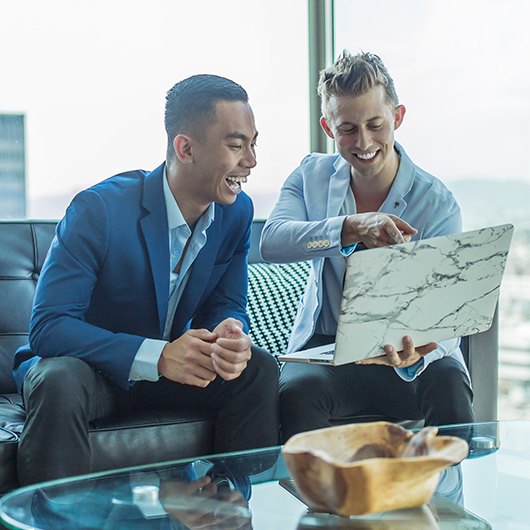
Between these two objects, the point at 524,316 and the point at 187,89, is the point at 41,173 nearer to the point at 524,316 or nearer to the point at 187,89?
the point at 187,89

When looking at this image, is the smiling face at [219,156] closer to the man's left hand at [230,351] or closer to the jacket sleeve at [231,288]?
the jacket sleeve at [231,288]

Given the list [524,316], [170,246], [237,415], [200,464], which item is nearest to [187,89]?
[170,246]

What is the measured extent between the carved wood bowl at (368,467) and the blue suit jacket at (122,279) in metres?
0.64

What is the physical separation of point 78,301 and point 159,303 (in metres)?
0.19

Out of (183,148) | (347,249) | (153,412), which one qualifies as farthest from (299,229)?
(153,412)

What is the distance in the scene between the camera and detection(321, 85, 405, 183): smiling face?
1613 mm

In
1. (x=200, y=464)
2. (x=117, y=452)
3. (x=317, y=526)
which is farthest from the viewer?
(x=117, y=452)

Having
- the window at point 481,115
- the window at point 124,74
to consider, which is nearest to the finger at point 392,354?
the window at point 481,115

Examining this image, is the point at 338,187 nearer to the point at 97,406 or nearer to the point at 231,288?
the point at 231,288

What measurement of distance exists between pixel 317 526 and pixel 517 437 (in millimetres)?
585

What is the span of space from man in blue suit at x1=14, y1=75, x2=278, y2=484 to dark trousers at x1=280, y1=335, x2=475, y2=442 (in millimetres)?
86

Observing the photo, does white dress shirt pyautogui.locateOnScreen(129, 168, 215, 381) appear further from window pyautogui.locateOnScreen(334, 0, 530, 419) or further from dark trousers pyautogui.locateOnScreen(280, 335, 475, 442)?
window pyautogui.locateOnScreen(334, 0, 530, 419)

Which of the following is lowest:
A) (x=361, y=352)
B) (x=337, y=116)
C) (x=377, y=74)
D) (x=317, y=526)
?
(x=317, y=526)

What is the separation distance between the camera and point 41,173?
2.51 m
